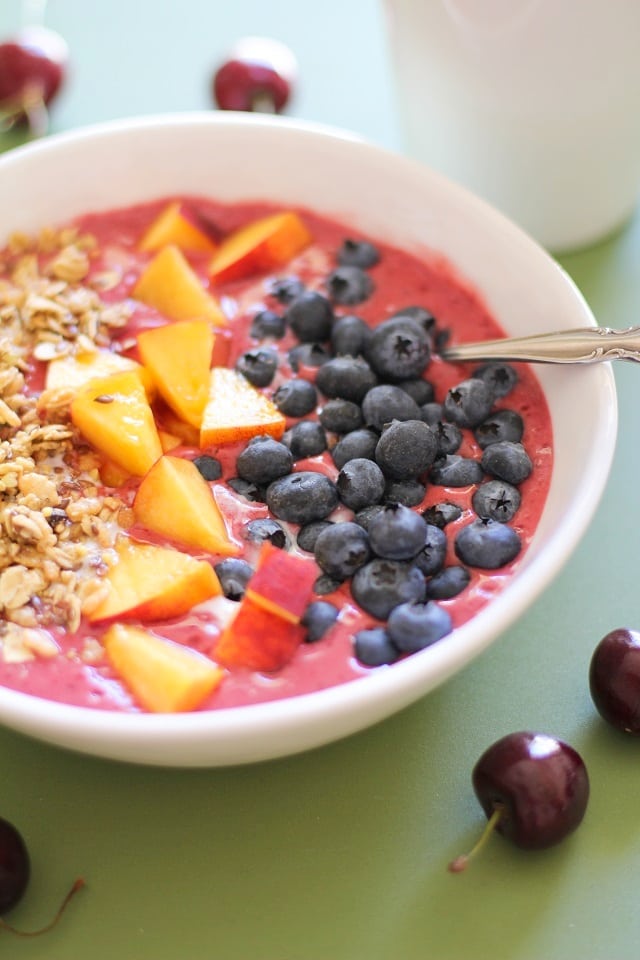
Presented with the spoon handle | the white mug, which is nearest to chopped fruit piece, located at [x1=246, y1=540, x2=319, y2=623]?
the spoon handle

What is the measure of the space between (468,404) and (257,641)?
0.45m

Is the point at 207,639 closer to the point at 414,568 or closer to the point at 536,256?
the point at 414,568

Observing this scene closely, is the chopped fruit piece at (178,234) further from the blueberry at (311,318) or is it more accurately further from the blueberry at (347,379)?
the blueberry at (347,379)

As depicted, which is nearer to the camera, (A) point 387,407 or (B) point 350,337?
(A) point 387,407

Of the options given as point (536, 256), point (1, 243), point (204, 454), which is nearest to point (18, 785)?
point (204, 454)

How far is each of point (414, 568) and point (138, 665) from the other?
333 mm

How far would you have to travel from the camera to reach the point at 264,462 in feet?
4.71

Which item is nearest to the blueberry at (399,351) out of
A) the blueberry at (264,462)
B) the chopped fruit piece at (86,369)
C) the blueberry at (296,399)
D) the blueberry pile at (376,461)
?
the blueberry pile at (376,461)

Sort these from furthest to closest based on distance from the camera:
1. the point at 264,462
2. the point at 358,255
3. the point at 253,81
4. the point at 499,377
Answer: the point at 253,81, the point at 358,255, the point at 499,377, the point at 264,462

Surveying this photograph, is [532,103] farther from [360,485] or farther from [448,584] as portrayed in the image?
[448,584]

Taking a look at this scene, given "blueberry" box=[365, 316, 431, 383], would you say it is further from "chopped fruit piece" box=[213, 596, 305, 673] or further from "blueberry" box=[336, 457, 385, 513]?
"chopped fruit piece" box=[213, 596, 305, 673]

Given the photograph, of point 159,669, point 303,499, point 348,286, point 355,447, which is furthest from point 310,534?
point 348,286

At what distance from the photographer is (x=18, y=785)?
1.35 meters

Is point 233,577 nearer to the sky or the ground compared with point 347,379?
nearer to the ground
